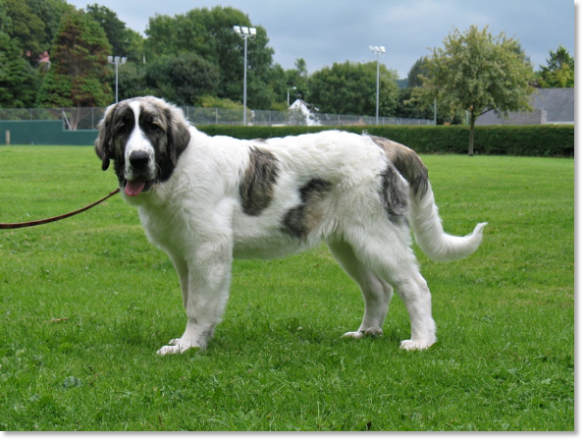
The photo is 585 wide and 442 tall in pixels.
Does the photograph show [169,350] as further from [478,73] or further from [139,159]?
[478,73]

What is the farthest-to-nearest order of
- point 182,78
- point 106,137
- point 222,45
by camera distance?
point 222,45 < point 182,78 < point 106,137

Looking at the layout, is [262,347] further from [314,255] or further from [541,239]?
[541,239]

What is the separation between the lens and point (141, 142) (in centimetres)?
531

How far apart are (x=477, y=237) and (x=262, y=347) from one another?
2170mm

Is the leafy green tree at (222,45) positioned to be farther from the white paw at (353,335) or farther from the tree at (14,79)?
the white paw at (353,335)

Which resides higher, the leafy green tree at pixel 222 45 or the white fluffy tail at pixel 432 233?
the leafy green tree at pixel 222 45

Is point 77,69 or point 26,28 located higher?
point 26,28

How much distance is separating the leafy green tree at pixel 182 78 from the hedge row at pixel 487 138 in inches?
1125

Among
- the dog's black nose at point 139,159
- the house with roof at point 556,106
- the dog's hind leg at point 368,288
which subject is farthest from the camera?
the house with roof at point 556,106

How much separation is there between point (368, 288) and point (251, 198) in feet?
4.82

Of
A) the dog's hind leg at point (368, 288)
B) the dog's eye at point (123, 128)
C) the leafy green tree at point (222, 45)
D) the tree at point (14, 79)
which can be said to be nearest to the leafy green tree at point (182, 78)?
the leafy green tree at point (222, 45)

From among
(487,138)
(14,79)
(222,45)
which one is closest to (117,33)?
(222,45)

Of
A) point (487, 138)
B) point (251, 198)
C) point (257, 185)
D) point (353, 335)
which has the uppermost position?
point (487, 138)

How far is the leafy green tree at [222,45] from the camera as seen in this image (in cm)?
9225
